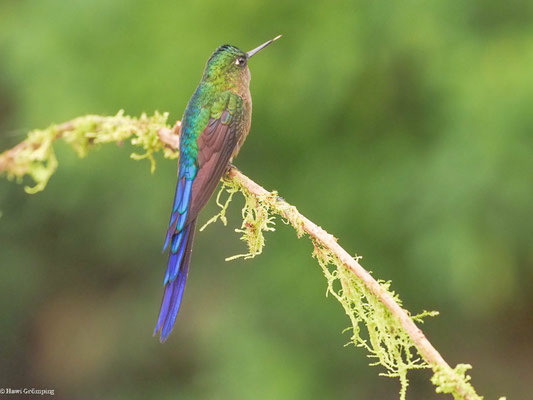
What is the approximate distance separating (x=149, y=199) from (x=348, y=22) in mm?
1467

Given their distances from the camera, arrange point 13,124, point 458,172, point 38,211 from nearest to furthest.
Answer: point 458,172 → point 13,124 → point 38,211

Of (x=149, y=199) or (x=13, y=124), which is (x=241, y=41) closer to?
(x=149, y=199)

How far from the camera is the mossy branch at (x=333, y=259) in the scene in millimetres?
1190

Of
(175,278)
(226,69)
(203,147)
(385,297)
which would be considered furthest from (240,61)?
(385,297)

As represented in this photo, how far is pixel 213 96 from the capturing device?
214 cm

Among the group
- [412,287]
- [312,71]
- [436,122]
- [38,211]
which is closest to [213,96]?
[312,71]

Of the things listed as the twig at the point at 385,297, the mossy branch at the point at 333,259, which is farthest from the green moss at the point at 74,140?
the twig at the point at 385,297

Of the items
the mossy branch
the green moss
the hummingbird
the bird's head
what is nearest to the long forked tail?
the hummingbird

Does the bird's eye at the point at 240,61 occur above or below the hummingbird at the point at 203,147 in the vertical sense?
above

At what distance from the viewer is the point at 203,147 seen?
1.95 metres

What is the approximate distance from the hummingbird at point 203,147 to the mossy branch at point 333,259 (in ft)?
0.33

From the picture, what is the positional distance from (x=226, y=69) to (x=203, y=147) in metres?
0.35

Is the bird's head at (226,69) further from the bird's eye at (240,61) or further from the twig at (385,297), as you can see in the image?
the twig at (385,297)

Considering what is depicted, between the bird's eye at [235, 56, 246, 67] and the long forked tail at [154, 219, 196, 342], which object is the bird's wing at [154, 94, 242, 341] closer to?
the long forked tail at [154, 219, 196, 342]
